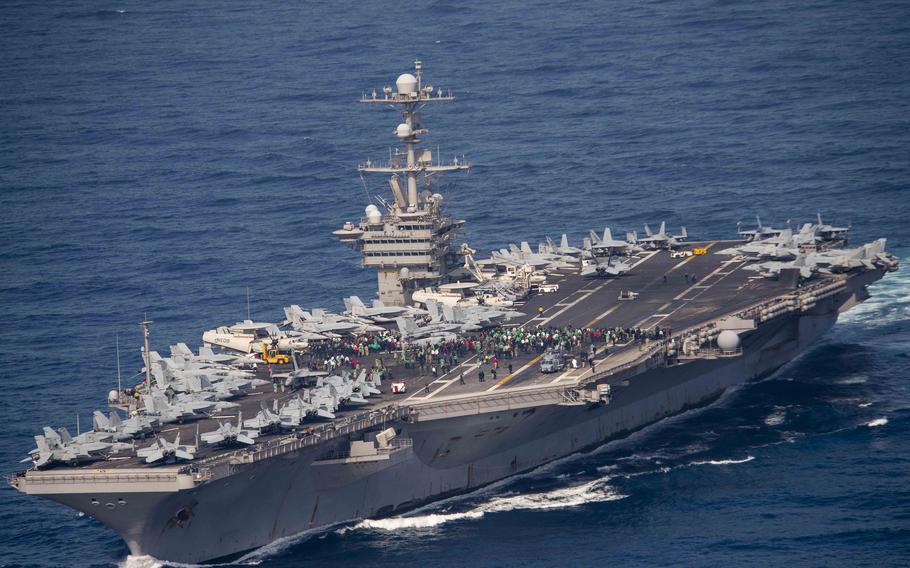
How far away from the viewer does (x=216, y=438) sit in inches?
2026

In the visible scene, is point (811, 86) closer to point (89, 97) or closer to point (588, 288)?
point (588, 288)

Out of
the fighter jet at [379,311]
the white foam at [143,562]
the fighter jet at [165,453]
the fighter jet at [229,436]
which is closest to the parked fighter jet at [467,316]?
the fighter jet at [379,311]

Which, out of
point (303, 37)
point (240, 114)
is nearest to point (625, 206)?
point (240, 114)

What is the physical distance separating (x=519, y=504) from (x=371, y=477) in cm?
526

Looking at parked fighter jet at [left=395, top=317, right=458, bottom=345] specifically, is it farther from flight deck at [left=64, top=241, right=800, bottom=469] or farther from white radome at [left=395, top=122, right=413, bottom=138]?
white radome at [left=395, top=122, right=413, bottom=138]

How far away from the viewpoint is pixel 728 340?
2366 inches

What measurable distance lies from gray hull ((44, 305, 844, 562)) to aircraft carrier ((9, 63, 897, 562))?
0.06 meters

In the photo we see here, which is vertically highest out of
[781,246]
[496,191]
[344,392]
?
[496,191]

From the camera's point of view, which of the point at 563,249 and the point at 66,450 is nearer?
the point at 66,450


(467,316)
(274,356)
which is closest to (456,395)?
(467,316)

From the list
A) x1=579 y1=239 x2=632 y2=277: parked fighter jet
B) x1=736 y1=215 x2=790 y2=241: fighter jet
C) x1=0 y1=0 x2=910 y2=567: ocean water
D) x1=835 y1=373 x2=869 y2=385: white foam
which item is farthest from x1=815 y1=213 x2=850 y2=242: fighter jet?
x1=835 y1=373 x2=869 y2=385: white foam

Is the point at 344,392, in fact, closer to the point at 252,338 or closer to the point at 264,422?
the point at 264,422

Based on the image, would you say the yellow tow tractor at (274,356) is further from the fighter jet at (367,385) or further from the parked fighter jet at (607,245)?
the parked fighter jet at (607,245)

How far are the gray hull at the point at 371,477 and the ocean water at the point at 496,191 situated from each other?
760 millimetres
